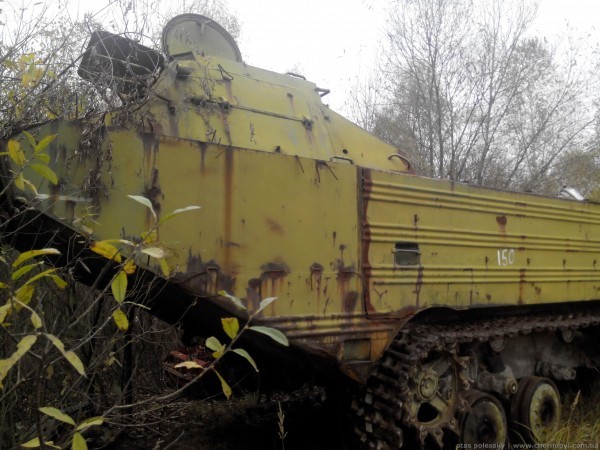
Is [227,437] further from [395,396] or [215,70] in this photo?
[215,70]

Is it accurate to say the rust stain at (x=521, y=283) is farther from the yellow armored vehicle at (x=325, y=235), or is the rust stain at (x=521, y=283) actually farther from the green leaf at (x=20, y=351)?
the green leaf at (x=20, y=351)

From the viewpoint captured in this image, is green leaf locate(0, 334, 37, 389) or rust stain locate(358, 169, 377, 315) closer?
green leaf locate(0, 334, 37, 389)

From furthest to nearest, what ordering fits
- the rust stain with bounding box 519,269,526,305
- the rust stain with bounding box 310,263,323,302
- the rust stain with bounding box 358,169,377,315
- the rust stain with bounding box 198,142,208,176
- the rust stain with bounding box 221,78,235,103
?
the rust stain with bounding box 519,269,526,305 → the rust stain with bounding box 221,78,235,103 → the rust stain with bounding box 358,169,377,315 → the rust stain with bounding box 310,263,323,302 → the rust stain with bounding box 198,142,208,176

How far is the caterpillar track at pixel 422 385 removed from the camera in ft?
11.9

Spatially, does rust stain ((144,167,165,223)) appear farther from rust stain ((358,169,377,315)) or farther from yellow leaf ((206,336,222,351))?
rust stain ((358,169,377,315))

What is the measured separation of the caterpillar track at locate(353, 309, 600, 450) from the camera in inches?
143

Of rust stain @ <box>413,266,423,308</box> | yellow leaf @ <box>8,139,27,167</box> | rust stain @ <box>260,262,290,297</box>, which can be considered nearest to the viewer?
yellow leaf @ <box>8,139,27,167</box>

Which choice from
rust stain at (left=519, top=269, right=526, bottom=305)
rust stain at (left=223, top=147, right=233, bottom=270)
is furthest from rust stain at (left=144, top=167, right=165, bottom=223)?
rust stain at (left=519, top=269, right=526, bottom=305)

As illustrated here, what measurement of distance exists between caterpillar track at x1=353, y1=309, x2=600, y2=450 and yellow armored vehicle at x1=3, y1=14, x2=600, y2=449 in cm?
1

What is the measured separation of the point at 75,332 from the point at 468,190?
139 inches

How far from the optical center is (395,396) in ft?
11.9

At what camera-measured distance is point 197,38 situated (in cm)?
471

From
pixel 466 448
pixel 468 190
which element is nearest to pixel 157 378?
pixel 466 448

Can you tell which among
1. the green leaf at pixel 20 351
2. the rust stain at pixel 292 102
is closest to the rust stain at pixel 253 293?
the green leaf at pixel 20 351
